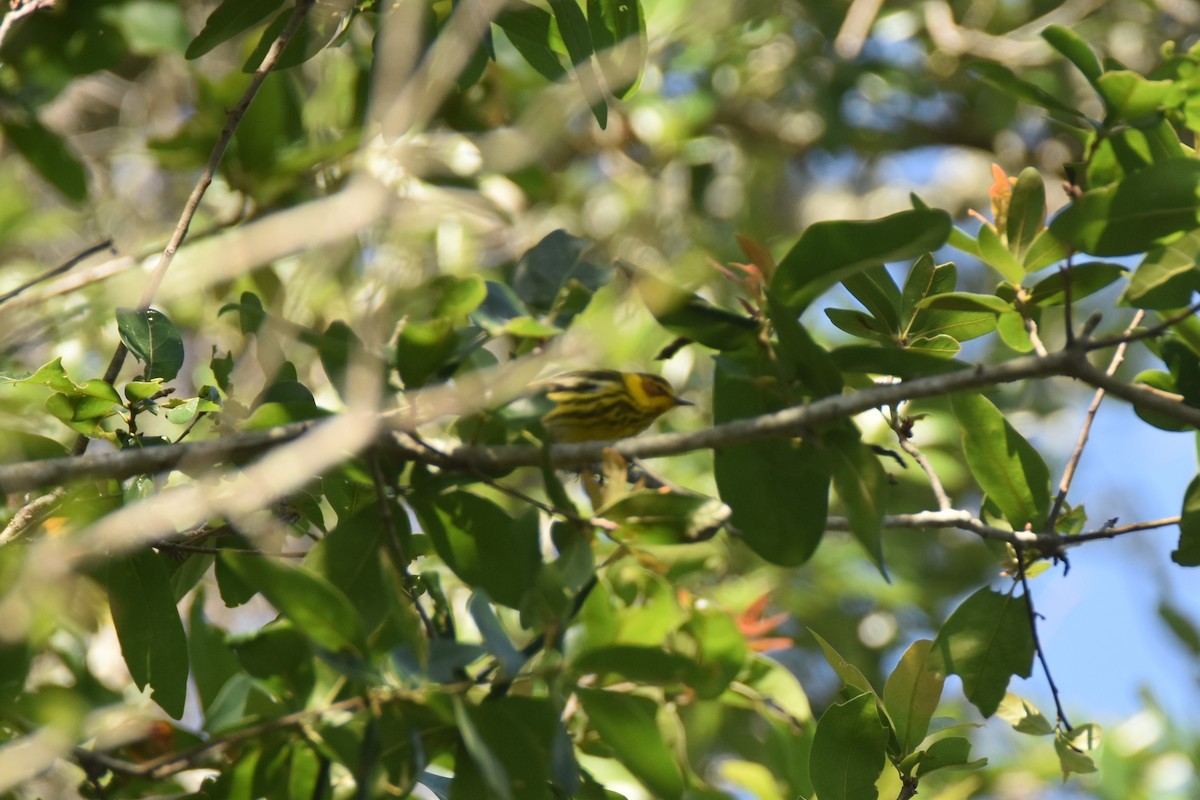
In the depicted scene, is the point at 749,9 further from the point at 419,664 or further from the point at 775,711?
the point at 419,664

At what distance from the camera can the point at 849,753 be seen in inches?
68.1

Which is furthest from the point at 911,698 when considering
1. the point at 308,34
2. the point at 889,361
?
the point at 308,34

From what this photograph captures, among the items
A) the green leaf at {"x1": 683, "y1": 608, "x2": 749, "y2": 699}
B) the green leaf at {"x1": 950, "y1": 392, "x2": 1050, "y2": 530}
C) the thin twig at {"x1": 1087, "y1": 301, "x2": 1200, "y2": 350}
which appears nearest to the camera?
the thin twig at {"x1": 1087, "y1": 301, "x2": 1200, "y2": 350}

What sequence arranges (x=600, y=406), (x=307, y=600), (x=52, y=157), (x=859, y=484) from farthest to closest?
(x=600, y=406), (x=52, y=157), (x=859, y=484), (x=307, y=600)

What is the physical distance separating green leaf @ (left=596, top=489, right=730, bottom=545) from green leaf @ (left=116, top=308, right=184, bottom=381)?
738 millimetres

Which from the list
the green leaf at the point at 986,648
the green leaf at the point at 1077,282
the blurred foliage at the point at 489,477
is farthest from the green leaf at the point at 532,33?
the green leaf at the point at 986,648

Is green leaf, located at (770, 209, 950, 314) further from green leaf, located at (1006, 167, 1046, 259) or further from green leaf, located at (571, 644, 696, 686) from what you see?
green leaf, located at (571, 644, 696, 686)

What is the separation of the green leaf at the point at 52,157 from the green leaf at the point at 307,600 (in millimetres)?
1831

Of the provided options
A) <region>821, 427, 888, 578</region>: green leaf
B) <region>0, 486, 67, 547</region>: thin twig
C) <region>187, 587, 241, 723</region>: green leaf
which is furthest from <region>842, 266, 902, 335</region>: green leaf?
<region>187, 587, 241, 723</region>: green leaf

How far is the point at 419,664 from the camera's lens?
1289mm

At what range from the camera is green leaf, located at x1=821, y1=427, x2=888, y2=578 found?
4.89 feet

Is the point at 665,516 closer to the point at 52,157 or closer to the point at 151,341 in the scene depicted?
the point at 151,341

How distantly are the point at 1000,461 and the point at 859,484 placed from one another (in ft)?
1.42

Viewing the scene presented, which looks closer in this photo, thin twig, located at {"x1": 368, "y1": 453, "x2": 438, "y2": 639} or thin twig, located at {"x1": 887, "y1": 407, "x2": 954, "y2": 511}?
thin twig, located at {"x1": 368, "y1": 453, "x2": 438, "y2": 639}
